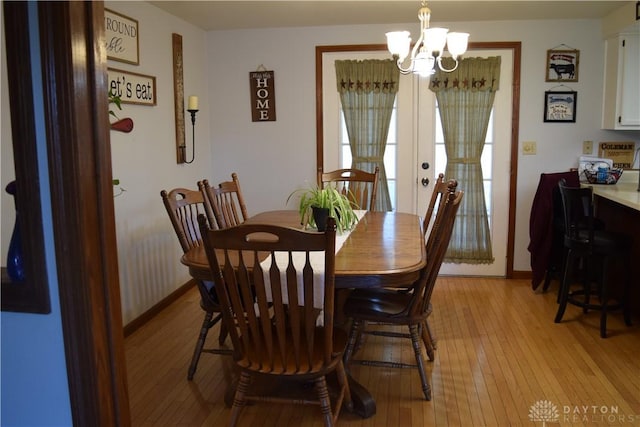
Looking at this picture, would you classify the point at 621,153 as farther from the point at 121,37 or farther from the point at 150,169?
the point at 121,37

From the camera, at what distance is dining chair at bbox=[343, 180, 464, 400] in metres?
2.36

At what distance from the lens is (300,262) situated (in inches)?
90.3

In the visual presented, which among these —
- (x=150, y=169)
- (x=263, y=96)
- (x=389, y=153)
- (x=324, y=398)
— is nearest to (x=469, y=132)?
(x=389, y=153)

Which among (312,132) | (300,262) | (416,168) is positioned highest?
(312,132)

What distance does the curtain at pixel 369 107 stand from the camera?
4531 millimetres

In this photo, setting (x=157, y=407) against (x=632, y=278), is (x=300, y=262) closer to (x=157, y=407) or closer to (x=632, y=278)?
(x=157, y=407)

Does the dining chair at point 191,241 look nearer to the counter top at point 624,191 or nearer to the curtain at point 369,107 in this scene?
the curtain at point 369,107

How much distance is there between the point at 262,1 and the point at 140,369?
98.4 inches

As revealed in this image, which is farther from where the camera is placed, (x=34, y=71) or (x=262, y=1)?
(x=262, y=1)

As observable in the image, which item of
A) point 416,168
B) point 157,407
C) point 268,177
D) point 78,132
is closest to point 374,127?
point 416,168

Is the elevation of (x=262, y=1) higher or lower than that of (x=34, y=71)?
higher

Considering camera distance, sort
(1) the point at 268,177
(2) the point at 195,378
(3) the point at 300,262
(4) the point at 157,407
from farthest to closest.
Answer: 1. (1) the point at 268,177
2. (2) the point at 195,378
3. (4) the point at 157,407
4. (3) the point at 300,262

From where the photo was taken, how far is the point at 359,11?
402cm

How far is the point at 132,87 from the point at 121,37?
0.31 metres
